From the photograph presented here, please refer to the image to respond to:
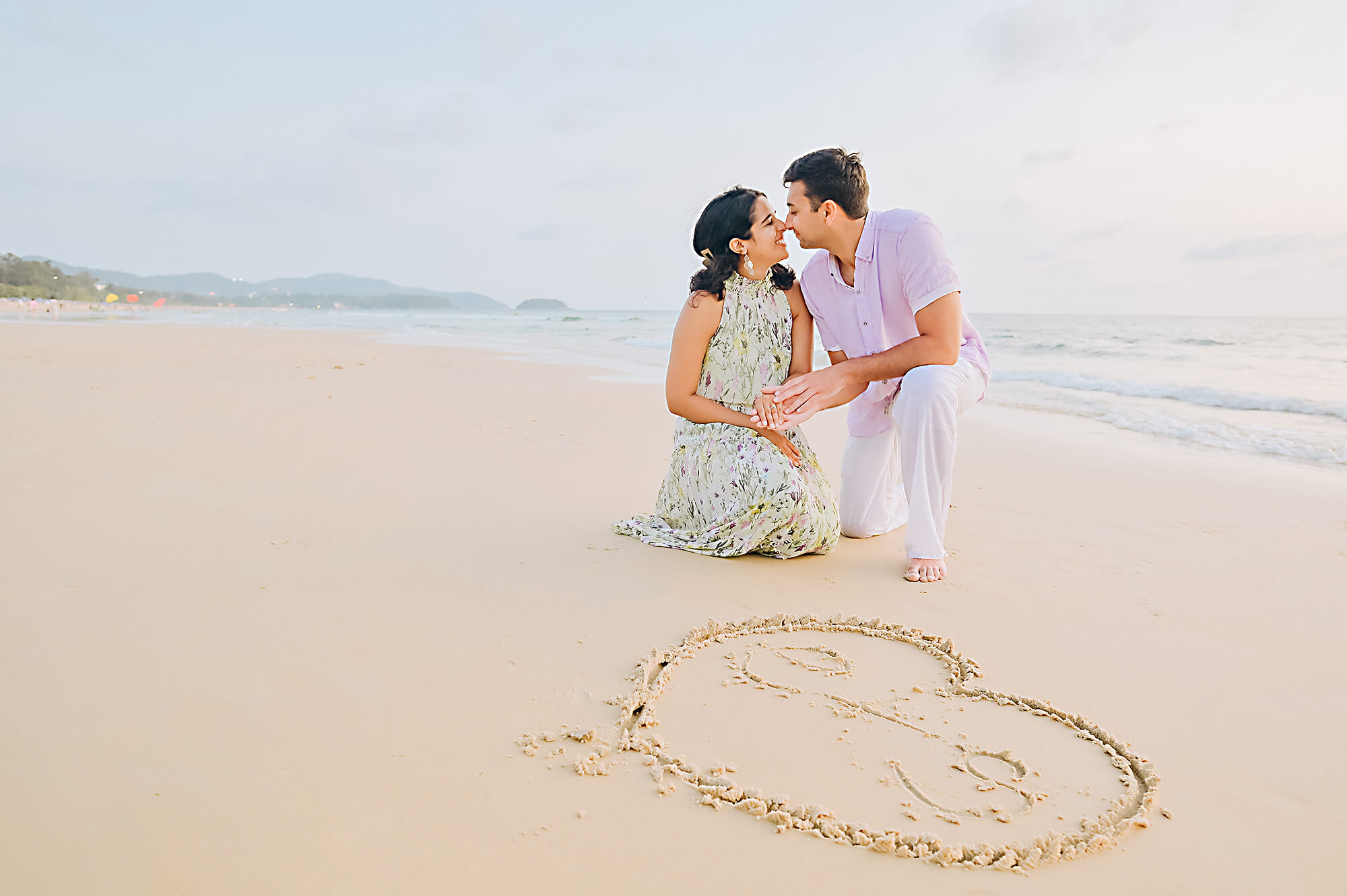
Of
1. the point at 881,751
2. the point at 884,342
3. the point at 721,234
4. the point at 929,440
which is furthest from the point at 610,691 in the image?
the point at 884,342

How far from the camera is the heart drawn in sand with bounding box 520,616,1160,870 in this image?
62.6 inches

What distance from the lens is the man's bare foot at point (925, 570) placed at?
3.07m

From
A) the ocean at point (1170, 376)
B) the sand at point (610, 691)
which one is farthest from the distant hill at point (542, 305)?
the sand at point (610, 691)

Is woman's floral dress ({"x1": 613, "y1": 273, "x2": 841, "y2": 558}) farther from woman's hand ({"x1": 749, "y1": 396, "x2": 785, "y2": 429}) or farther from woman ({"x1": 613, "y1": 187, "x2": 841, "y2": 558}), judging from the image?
woman's hand ({"x1": 749, "y1": 396, "x2": 785, "y2": 429})

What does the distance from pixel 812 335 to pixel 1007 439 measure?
3.50 meters

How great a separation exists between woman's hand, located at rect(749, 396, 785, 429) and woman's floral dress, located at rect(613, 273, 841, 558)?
14cm

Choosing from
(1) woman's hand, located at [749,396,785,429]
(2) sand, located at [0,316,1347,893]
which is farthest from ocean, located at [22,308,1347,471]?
(1) woman's hand, located at [749,396,785,429]

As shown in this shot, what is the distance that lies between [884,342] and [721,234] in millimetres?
899

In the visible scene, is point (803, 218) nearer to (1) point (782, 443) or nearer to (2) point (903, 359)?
(2) point (903, 359)

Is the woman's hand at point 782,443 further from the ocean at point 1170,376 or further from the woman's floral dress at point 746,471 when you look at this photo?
the ocean at point 1170,376

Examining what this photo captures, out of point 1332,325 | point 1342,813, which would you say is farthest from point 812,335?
point 1332,325

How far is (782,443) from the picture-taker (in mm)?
3293

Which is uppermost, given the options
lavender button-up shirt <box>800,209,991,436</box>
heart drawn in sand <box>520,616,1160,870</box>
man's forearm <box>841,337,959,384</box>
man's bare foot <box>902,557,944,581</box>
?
lavender button-up shirt <box>800,209,991,436</box>

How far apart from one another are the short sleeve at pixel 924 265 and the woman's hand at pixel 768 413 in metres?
0.75
